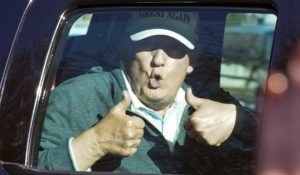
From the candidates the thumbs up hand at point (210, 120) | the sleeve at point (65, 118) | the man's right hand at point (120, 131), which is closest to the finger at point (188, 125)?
the thumbs up hand at point (210, 120)

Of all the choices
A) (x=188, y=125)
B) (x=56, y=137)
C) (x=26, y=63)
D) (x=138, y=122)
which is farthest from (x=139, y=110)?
(x=26, y=63)

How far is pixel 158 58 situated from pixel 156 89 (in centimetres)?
9

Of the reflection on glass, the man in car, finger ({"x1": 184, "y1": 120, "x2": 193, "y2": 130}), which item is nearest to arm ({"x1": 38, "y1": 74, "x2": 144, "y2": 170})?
the man in car

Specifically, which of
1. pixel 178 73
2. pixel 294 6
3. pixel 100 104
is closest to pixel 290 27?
pixel 294 6

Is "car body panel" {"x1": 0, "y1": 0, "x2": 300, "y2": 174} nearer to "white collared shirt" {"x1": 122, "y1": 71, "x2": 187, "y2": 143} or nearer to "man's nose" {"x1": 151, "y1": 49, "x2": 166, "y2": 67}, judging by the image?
"man's nose" {"x1": 151, "y1": 49, "x2": 166, "y2": 67}

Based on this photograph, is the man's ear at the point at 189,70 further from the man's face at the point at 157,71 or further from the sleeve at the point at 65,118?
the sleeve at the point at 65,118

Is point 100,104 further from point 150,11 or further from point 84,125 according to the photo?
point 150,11

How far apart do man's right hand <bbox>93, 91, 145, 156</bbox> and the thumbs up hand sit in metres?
0.16

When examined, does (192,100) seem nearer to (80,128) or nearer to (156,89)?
(156,89)

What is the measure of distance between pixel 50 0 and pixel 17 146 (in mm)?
474

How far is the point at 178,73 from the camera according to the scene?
257 centimetres

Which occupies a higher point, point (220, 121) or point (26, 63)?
point (26, 63)

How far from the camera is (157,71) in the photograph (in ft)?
8.52

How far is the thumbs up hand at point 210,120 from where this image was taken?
8.15 ft
